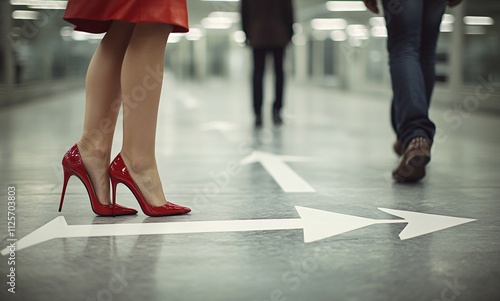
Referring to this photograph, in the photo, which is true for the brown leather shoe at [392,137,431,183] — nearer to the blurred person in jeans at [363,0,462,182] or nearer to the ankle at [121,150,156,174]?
Result: the blurred person in jeans at [363,0,462,182]

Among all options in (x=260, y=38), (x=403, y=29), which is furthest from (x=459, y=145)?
(x=260, y=38)

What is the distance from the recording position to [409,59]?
301cm

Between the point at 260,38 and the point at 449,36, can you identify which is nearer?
the point at 260,38

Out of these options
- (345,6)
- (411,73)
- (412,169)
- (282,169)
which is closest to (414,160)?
(412,169)

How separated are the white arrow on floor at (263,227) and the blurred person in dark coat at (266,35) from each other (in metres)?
4.19

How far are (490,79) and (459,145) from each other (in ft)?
16.6

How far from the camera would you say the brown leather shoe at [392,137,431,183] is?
109 inches

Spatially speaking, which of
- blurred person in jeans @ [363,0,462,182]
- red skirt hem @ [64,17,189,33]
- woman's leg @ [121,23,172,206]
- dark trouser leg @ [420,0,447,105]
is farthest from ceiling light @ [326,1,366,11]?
woman's leg @ [121,23,172,206]

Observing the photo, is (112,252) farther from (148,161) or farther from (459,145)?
(459,145)

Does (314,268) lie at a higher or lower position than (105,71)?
lower

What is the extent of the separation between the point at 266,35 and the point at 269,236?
15.3 ft

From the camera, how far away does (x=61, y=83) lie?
48.8ft

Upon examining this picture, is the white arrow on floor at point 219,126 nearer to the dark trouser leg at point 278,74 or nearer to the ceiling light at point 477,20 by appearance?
the dark trouser leg at point 278,74

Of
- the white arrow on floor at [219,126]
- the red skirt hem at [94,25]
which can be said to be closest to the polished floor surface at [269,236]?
the red skirt hem at [94,25]
